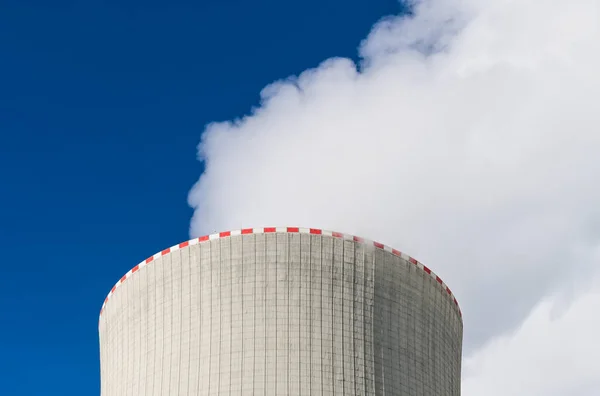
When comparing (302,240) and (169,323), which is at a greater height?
(302,240)

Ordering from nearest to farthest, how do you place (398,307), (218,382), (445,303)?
1. (218,382)
2. (398,307)
3. (445,303)

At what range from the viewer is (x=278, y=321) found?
58.5ft

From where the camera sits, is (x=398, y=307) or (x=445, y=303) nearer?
(x=398, y=307)

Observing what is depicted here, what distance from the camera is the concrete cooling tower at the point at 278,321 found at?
57.8ft

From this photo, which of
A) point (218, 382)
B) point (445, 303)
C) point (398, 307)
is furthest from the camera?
point (445, 303)

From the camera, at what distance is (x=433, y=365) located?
19.3 metres

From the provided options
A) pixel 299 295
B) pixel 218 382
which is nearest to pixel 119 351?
pixel 218 382

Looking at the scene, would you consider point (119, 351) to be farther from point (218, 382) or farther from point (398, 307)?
point (398, 307)

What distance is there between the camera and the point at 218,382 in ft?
57.4

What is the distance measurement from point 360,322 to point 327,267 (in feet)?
4.06

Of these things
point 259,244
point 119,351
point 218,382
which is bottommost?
point 218,382

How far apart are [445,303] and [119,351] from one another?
6.95m

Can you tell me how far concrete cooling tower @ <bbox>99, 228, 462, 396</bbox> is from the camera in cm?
1761

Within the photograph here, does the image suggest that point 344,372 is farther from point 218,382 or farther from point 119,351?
point 119,351
